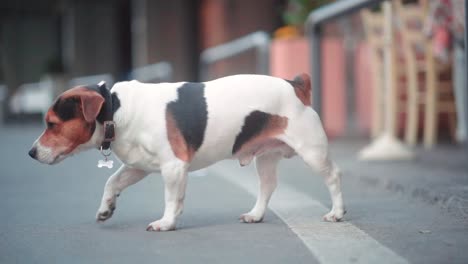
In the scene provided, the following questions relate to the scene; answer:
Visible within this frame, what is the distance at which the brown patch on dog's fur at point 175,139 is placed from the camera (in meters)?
3.49

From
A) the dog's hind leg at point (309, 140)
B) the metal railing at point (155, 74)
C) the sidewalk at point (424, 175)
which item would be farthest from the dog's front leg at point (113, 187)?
the metal railing at point (155, 74)

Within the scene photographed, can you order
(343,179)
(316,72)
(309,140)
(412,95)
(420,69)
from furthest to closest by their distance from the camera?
(420,69)
(412,95)
(316,72)
(343,179)
(309,140)

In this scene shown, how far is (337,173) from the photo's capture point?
12.3 ft

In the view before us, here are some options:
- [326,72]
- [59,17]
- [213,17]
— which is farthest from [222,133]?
[59,17]

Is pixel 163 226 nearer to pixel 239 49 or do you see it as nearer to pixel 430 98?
pixel 430 98

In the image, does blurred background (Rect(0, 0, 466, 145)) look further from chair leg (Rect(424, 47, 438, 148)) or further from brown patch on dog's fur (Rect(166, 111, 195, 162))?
brown patch on dog's fur (Rect(166, 111, 195, 162))

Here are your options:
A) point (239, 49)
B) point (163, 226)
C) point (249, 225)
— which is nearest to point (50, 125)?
point (163, 226)

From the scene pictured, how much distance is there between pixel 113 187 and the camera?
369 cm

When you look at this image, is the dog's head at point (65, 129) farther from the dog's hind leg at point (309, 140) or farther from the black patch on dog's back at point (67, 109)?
the dog's hind leg at point (309, 140)

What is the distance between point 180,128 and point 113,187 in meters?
0.48

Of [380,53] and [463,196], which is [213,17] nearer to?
[380,53]

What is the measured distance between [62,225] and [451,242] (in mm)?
1868

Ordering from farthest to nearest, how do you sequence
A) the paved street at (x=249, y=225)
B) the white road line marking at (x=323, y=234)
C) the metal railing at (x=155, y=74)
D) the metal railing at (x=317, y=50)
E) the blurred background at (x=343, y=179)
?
the metal railing at (x=155, y=74) < the metal railing at (x=317, y=50) < the blurred background at (x=343, y=179) < the paved street at (x=249, y=225) < the white road line marking at (x=323, y=234)

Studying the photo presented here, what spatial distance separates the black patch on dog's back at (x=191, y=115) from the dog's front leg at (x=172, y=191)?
5.3 inches
